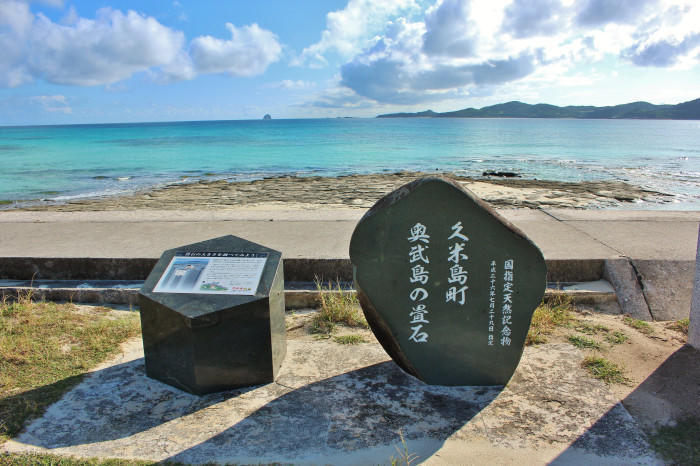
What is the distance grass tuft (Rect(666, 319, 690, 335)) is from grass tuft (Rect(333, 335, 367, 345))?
8.35 ft

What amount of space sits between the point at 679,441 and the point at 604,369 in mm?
783

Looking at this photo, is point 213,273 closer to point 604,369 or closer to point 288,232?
point 604,369

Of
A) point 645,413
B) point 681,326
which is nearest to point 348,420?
point 645,413

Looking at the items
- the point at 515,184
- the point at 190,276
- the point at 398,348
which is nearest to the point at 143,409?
the point at 190,276

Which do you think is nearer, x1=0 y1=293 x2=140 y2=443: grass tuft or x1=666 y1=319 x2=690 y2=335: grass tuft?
x1=0 y1=293 x2=140 y2=443: grass tuft

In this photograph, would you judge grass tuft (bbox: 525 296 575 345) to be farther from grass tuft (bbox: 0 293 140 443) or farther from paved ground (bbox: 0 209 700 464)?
grass tuft (bbox: 0 293 140 443)

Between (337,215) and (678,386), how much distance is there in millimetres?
5159

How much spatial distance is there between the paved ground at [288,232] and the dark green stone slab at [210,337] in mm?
1993

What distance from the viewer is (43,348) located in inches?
145

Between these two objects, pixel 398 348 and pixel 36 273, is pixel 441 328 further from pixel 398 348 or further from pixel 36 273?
pixel 36 273

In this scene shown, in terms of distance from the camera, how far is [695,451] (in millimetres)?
2592

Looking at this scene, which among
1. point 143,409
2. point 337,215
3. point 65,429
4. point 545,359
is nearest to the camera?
point 65,429

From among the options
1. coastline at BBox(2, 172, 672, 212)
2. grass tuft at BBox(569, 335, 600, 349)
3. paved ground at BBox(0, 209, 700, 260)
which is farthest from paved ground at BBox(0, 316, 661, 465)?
coastline at BBox(2, 172, 672, 212)

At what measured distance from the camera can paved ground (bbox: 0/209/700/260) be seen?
17.8 feet
